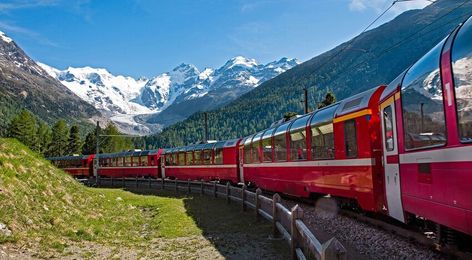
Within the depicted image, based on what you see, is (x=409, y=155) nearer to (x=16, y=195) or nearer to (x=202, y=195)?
(x=16, y=195)

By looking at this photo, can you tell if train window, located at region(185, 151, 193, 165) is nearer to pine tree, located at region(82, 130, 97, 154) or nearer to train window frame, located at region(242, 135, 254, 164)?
train window frame, located at region(242, 135, 254, 164)

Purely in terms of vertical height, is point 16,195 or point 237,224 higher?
point 16,195

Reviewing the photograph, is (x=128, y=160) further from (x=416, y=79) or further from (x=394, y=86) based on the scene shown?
(x=416, y=79)

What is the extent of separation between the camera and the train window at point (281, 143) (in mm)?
19422

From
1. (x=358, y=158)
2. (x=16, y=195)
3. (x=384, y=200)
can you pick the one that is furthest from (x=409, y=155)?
(x=16, y=195)

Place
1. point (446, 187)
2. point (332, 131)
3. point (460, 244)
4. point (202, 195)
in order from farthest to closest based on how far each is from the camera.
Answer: point (202, 195), point (332, 131), point (460, 244), point (446, 187)

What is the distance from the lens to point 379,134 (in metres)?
12.0

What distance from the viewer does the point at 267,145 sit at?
22188 mm

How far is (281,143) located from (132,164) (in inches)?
1421

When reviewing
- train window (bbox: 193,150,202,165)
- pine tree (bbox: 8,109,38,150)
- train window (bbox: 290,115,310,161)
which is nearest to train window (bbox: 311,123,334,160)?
train window (bbox: 290,115,310,161)

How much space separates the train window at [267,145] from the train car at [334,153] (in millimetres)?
47

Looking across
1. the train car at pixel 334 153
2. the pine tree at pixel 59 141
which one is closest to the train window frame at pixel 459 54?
the train car at pixel 334 153

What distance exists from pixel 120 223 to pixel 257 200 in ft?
→ 16.3

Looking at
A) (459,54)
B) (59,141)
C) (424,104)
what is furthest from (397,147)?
(59,141)
